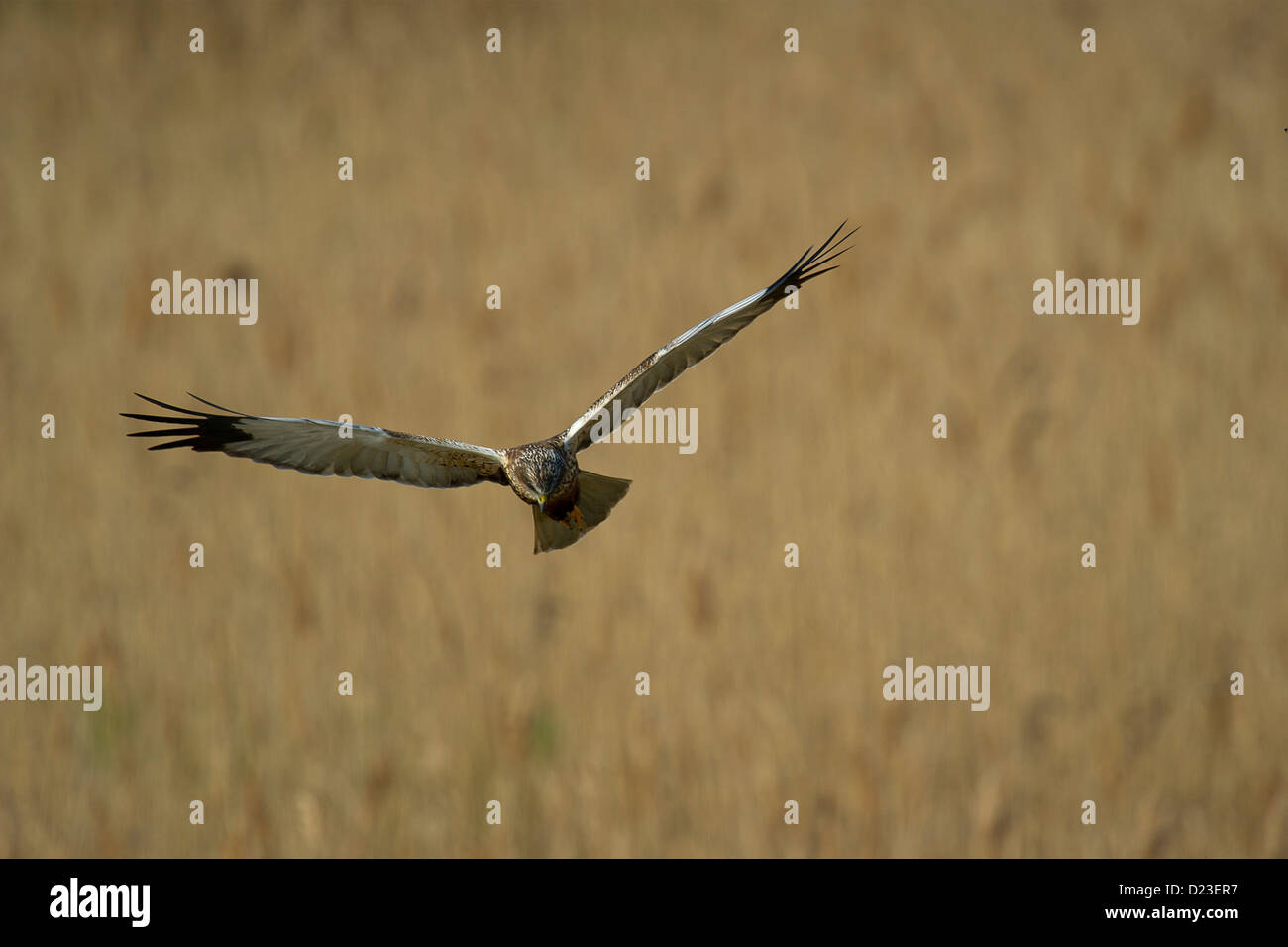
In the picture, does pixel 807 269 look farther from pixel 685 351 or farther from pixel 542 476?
pixel 542 476

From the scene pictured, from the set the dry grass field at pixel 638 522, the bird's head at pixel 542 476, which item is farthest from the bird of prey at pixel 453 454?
the dry grass field at pixel 638 522

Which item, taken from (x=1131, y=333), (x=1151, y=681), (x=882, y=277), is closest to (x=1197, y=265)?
(x=1131, y=333)

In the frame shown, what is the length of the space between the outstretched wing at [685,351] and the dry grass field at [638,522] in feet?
9.18

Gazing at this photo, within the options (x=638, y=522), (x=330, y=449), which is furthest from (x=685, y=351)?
(x=638, y=522)

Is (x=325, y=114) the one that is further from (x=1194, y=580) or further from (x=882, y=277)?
(x=1194, y=580)

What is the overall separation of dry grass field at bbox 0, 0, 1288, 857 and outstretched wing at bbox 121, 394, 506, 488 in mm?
2917

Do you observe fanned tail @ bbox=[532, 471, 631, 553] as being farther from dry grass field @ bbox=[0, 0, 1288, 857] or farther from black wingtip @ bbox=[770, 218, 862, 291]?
dry grass field @ bbox=[0, 0, 1288, 857]

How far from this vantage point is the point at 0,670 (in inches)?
182

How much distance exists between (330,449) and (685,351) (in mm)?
500

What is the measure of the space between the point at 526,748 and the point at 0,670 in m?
2.03

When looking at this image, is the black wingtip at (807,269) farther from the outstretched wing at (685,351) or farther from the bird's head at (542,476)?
the bird's head at (542,476)

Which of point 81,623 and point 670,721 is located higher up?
point 81,623

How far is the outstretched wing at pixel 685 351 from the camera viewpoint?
1.43 m

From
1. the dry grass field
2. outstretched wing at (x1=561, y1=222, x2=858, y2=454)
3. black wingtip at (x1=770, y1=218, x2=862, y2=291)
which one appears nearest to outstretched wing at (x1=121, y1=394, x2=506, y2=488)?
outstretched wing at (x1=561, y1=222, x2=858, y2=454)
